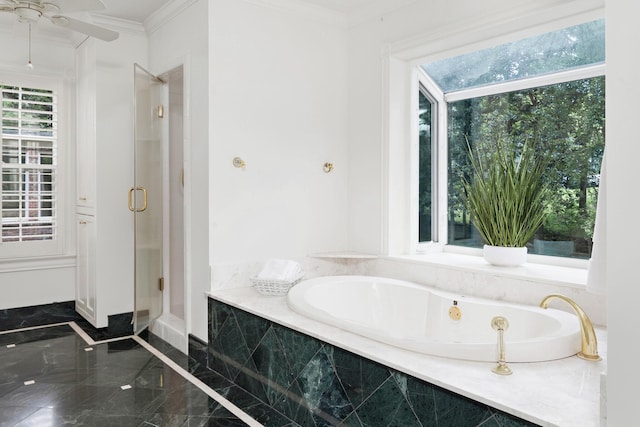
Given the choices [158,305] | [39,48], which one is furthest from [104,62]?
[158,305]

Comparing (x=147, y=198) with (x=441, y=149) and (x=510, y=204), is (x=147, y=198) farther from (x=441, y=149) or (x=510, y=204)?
(x=510, y=204)

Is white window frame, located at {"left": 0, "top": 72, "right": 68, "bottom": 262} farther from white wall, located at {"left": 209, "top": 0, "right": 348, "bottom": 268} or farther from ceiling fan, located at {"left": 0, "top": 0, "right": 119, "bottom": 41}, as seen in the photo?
white wall, located at {"left": 209, "top": 0, "right": 348, "bottom": 268}

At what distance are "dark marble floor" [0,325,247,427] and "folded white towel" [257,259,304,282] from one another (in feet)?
2.46

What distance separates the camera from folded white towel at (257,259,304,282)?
2.88m

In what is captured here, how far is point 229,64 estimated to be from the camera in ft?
9.91

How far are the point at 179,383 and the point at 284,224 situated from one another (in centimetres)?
120

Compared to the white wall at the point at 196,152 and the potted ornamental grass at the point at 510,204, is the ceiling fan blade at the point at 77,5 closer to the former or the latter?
the white wall at the point at 196,152

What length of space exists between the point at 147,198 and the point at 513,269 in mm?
2514

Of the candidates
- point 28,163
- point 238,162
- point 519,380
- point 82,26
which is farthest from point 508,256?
point 28,163

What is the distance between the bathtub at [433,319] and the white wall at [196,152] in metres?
0.74

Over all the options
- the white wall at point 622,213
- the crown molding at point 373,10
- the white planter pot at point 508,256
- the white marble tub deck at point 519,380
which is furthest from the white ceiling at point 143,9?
the white marble tub deck at point 519,380

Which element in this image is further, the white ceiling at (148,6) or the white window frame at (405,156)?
the white ceiling at (148,6)

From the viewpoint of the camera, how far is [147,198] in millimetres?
3490

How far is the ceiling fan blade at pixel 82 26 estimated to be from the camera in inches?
106
